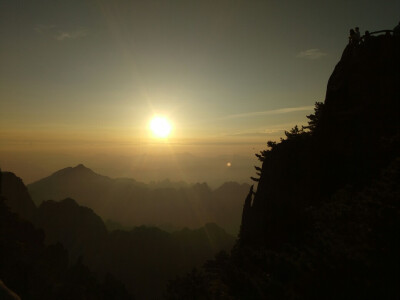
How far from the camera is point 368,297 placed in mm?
8203

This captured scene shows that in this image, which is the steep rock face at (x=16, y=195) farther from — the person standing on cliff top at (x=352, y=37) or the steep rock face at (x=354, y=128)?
the person standing on cliff top at (x=352, y=37)

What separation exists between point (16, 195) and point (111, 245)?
41.7 meters

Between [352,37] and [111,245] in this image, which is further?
[111,245]

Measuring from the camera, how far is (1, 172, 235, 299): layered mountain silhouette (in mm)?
96688

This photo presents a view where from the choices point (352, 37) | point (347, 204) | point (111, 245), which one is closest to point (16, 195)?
point (111, 245)

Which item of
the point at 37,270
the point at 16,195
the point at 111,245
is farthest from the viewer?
the point at 111,245

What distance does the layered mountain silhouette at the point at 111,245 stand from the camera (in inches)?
3807

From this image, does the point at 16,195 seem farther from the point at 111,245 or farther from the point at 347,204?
the point at 347,204

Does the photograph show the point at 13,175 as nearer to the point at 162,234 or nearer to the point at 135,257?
the point at 135,257

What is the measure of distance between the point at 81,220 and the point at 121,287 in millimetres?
A: 64040

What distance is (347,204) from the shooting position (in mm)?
11906

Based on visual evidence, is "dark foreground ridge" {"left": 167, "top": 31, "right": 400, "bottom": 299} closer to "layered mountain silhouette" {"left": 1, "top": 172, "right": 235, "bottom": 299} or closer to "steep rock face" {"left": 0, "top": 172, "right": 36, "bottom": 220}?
"layered mountain silhouette" {"left": 1, "top": 172, "right": 235, "bottom": 299}

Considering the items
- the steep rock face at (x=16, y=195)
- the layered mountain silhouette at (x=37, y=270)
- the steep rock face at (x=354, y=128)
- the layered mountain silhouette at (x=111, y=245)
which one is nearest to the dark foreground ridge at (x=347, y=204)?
the steep rock face at (x=354, y=128)

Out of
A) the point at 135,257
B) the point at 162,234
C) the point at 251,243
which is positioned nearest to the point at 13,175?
the point at 135,257
